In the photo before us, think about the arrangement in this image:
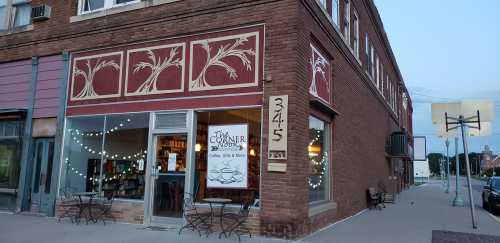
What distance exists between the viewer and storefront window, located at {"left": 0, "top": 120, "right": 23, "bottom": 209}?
12.8 metres

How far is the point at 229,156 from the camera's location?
31.7 feet

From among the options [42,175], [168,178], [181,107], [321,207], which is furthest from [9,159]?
[321,207]

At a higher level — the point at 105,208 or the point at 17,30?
the point at 17,30

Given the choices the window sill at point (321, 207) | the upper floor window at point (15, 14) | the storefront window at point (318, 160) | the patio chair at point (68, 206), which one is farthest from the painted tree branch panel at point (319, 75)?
the upper floor window at point (15, 14)

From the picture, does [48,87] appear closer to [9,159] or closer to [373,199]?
[9,159]

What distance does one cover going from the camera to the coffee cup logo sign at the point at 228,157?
947 centimetres

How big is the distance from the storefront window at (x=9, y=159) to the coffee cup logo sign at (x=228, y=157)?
22.6 feet

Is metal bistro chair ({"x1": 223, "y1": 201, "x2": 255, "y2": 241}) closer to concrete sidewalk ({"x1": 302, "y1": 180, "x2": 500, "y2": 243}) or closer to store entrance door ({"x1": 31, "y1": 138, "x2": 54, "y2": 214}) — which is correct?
concrete sidewalk ({"x1": 302, "y1": 180, "x2": 500, "y2": 243})

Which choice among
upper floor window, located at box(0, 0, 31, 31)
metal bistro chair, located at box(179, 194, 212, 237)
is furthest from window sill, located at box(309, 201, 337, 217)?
upper floor window, located at box(0, 0, 31, 31)

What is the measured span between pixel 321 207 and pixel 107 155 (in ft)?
19.3

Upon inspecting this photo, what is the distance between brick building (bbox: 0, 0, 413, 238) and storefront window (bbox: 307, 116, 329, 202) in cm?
5

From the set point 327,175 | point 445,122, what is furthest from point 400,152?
point 327,175

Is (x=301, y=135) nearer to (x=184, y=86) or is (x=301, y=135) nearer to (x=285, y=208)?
(x=285, y=208)

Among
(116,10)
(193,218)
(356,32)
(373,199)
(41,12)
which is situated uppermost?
(356,32)
